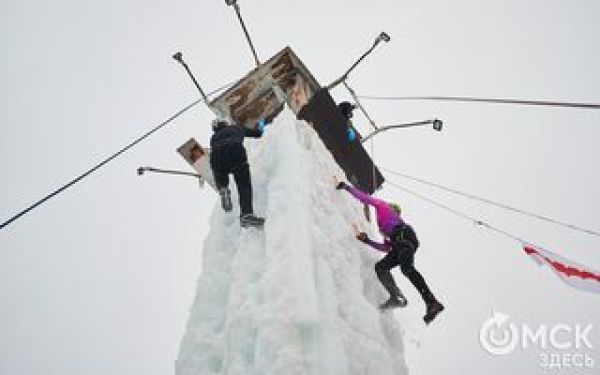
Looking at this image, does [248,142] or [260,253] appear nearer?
[260,253]

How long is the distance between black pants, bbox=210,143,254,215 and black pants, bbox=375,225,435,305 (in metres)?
1.71

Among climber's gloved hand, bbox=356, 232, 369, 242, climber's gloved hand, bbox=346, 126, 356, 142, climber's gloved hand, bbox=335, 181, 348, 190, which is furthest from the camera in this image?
climber's gloved hand, bbox=346, 126, 356, 142

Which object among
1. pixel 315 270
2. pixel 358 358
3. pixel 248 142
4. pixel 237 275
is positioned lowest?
pixel 358 358

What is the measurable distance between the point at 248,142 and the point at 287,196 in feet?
7.58

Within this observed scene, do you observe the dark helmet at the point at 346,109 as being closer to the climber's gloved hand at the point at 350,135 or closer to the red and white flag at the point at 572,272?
the climber's gloved hand at the point at 350,135

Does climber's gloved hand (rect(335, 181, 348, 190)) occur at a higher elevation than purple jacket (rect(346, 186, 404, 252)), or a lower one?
higher

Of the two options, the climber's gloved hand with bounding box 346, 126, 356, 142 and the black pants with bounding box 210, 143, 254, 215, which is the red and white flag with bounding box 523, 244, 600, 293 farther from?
the black pants with bounding box 210, 143, 254, 215

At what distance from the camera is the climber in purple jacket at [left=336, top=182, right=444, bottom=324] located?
6.64m

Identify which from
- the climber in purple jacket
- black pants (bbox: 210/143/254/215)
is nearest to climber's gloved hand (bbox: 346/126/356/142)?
the climber in purple jacket

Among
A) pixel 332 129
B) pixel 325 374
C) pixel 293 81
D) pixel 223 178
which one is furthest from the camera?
pixel 293 81

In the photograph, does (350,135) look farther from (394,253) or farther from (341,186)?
(394,253)

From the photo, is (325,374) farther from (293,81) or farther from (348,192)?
(293,81)

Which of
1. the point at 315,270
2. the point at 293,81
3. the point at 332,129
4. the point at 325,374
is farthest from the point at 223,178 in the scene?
the point at 293,81

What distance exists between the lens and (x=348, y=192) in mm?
7801
